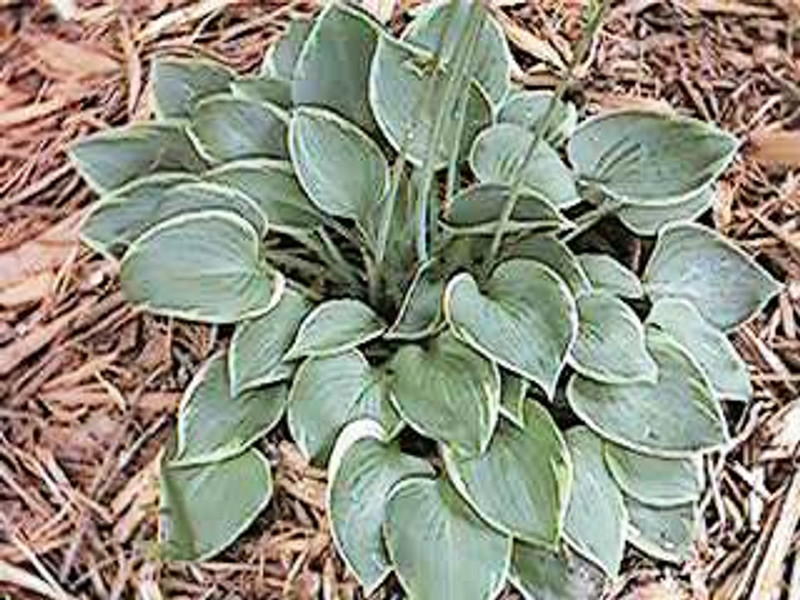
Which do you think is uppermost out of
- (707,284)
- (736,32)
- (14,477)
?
(736,32)

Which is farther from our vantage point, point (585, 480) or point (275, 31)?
point (275, 31)

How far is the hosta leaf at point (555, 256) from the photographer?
1.49 meters

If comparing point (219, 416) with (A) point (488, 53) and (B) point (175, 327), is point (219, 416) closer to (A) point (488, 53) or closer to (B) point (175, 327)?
(B) point (175, 327)

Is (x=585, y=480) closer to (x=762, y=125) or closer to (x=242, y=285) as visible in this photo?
(x=242, y=285)

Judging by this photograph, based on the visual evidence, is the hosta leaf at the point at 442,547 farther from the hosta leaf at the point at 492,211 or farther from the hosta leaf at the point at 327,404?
the hosta leaf at the point at 492,211

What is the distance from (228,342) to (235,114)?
0.64ft

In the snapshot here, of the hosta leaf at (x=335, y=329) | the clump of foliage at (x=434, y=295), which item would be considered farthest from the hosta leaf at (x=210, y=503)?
the hosta leaf at (x=335, y=329)

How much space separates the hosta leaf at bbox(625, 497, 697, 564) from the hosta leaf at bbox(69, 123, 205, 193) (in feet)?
1.59

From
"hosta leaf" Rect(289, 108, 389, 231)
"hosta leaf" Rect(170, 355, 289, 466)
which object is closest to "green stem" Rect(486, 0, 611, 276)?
"hosta leaf" Rect(289, 108, 389, 231)

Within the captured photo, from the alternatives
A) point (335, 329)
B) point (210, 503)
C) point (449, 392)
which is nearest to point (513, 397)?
point (449, 392)

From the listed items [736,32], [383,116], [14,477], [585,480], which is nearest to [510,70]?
[383,116]

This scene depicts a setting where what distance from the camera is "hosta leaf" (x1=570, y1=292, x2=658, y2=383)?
4.74ft

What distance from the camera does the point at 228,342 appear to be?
5.07 ft

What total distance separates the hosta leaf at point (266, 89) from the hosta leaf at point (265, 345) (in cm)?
20
